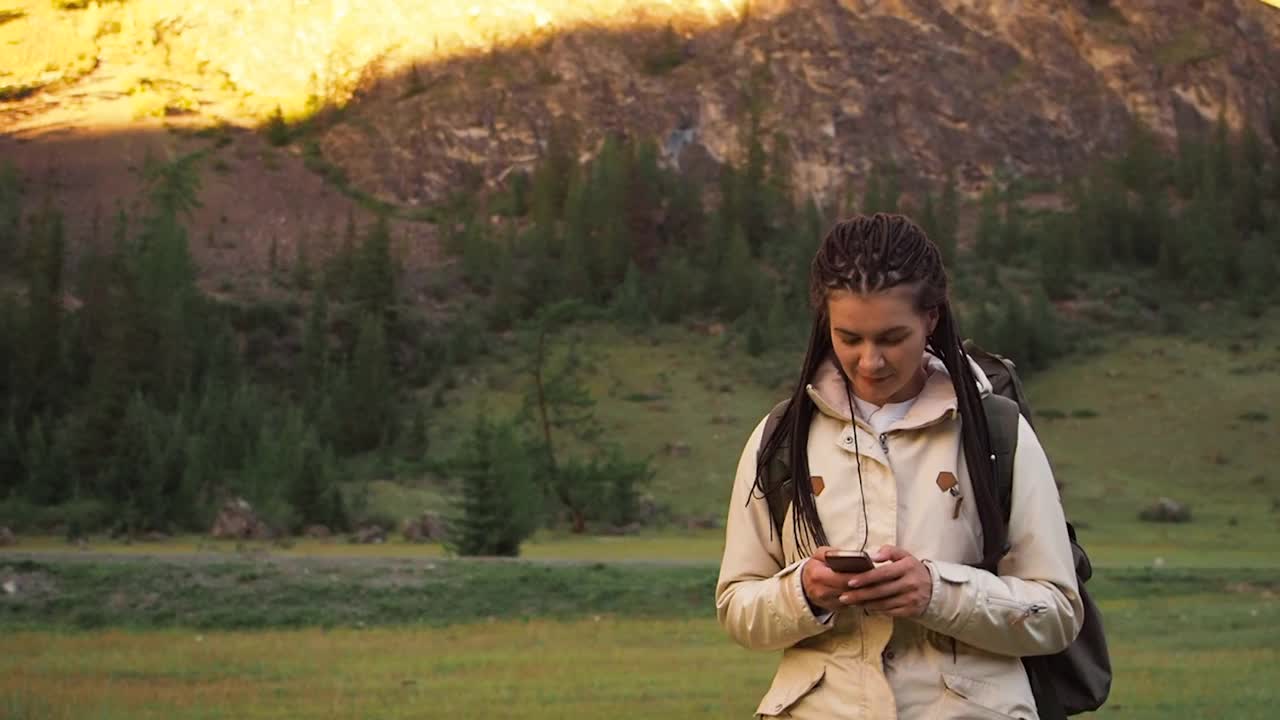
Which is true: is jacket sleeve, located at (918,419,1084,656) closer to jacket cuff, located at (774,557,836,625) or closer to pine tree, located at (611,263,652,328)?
jacket cuff, located at (774,557,836,625)

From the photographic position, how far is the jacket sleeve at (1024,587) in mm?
3070

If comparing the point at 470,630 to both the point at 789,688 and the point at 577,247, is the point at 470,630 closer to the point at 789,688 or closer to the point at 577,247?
the point at 789,688

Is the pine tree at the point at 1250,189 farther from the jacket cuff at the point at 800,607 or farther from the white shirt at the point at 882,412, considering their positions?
the jacket cuff at the point at 800,607

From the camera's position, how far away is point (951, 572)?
3.08 metres

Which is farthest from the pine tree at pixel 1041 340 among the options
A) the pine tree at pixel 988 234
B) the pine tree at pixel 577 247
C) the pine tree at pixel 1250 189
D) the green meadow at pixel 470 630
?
the green meadow at pixel 470 630

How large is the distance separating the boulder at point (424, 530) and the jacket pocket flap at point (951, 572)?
28.8m

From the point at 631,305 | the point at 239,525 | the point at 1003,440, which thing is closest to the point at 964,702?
the point at 1003,440

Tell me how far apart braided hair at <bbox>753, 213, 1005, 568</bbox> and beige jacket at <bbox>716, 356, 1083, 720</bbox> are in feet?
0.09

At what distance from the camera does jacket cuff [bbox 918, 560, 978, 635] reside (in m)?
3.05

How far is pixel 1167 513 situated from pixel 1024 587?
37489mm

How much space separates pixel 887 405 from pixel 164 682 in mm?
10059

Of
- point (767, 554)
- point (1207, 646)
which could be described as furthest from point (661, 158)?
point (767, 554)

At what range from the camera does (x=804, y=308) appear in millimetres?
68312

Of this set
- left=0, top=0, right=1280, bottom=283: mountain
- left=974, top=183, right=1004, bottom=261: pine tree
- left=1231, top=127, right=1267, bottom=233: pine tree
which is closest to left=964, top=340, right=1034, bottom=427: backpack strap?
left=974, top=183, right=1004, bottom=261: pine tree
